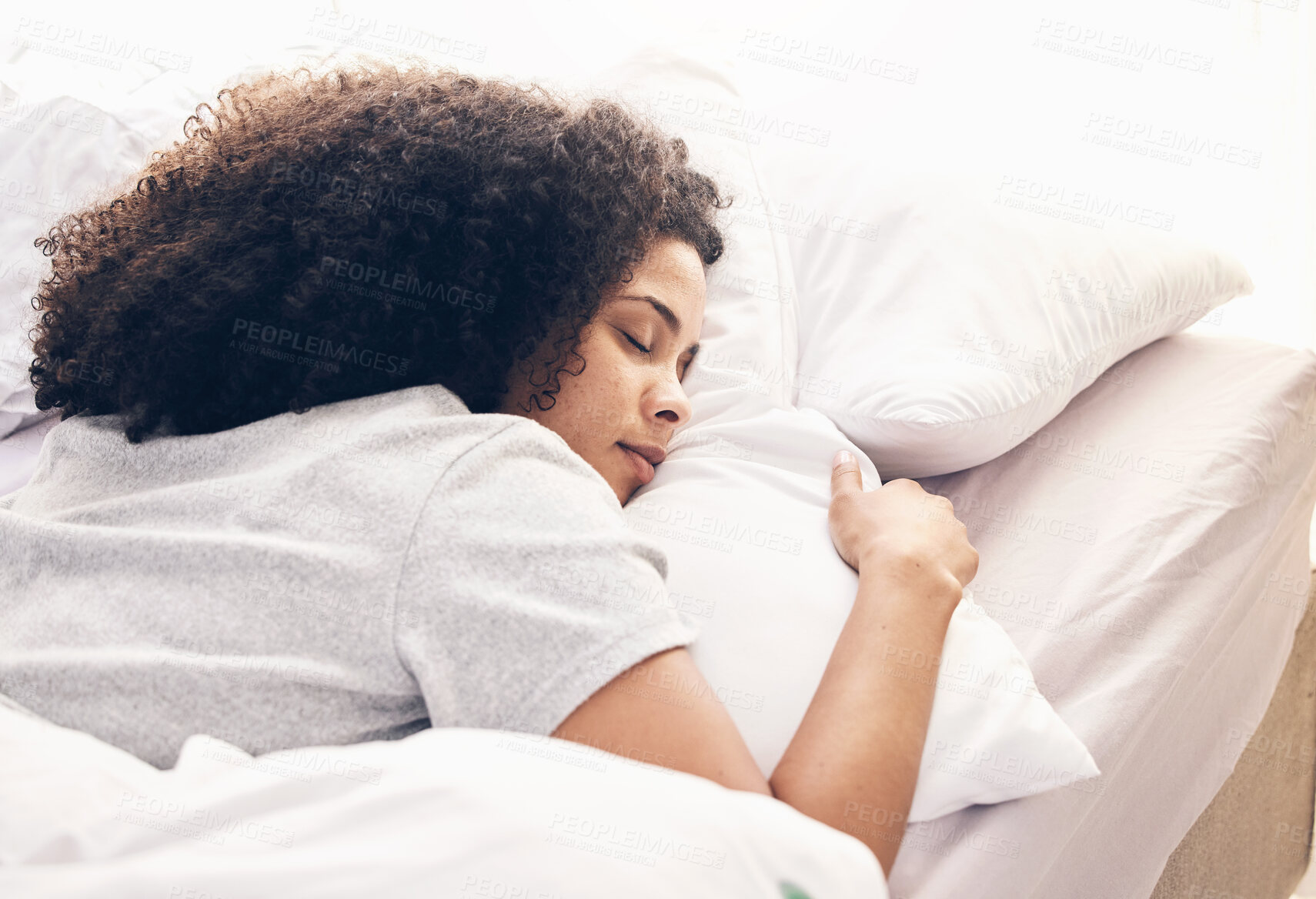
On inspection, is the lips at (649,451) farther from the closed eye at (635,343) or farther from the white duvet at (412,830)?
the white duvet at (412,830)

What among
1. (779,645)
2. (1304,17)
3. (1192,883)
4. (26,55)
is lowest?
(1192,883)

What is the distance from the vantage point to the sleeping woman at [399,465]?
2.00 ft

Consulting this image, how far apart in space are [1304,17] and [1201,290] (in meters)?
0.67

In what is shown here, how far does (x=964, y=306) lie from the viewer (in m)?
A: 1.07

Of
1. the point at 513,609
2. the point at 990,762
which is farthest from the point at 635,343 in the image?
the point at 990,762

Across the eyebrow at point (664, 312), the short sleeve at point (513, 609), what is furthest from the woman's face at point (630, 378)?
the short sleeve at point (513, 609)

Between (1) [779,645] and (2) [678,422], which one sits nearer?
(1) [779,645]

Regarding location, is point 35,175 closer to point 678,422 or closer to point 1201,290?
point 678,422

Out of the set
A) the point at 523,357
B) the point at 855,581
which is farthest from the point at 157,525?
the point at 855,581

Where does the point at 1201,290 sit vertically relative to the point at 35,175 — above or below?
above

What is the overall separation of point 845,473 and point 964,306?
29 cm

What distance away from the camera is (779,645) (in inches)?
29.7

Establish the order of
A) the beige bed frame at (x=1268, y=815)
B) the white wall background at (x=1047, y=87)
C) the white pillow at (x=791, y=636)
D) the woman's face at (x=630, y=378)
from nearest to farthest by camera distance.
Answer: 1. the white pillow at (x=791, y=636)
2. the woman's face at (x=630, y=378)
3. the beige bed frame at (x=1268, y=815)
4. the white wall background at (x=1047, y=87)

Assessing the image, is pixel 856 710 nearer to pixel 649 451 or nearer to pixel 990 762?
pixel 990 762
